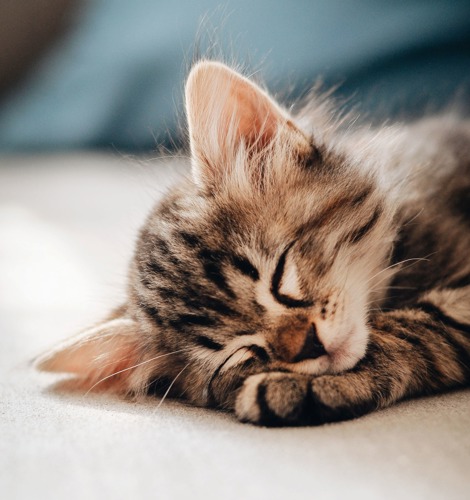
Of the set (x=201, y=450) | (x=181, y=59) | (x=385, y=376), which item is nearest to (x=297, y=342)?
(x=385, y=376)

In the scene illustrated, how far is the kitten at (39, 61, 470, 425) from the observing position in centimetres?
97

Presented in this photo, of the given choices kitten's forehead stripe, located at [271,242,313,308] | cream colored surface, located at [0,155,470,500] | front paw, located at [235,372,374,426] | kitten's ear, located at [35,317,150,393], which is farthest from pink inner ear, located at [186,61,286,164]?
Result: front paw, located at [235,372,374,426]

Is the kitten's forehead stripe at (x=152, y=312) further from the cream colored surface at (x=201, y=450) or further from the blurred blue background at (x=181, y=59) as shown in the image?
the blurred blue background at (x=181, y=59)

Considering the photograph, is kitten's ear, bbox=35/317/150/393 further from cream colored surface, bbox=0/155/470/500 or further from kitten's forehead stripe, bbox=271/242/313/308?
kitten's forehead stripe, bbox=271/242/313/308

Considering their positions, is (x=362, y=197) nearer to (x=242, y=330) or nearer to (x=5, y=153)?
(x=242, y=330)

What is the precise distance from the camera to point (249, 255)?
1045 millimetres

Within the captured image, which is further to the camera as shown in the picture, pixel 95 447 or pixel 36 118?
pixel 36 118

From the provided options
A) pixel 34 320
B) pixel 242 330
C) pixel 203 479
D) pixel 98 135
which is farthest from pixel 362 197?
pixel 98 135

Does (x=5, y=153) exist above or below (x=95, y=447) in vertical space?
above

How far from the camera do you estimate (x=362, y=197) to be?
1.17m

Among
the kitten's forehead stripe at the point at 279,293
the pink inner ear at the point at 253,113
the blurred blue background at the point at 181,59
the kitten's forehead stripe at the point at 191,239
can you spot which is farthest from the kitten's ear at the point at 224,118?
the blurred blue background at the point at 181,59

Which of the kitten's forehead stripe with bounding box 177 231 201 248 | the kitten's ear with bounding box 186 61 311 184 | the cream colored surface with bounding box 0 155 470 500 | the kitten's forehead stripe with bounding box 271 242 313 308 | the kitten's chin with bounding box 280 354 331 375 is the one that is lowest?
the cream colored surface with bounding box 0 155 470 500

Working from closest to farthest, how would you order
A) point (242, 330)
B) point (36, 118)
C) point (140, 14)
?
point (242, 330) → point (140, 14) → point (36, 118)

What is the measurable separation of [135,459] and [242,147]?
2.23ft
